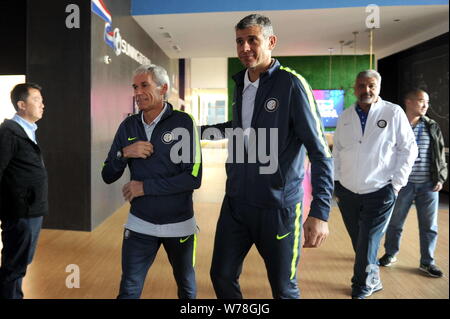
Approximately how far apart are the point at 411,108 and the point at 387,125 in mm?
827

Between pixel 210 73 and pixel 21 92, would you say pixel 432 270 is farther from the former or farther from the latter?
pixel 210 73

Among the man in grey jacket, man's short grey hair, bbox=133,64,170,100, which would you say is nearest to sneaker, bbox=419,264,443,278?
the man in grey jacket

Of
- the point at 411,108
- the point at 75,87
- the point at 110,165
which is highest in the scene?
the point at 75,87

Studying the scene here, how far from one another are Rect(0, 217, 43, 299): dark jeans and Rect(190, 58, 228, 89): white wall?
357 inches

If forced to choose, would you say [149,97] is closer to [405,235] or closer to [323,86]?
[405,235]

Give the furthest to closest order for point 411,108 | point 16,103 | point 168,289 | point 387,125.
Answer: point 411,108
point 168,289
point 387,125
point 16,103

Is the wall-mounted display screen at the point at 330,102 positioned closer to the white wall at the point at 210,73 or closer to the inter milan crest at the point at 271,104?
the white wall at the point at 210,73

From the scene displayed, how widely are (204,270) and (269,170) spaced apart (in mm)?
1792

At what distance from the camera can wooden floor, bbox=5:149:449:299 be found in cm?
252

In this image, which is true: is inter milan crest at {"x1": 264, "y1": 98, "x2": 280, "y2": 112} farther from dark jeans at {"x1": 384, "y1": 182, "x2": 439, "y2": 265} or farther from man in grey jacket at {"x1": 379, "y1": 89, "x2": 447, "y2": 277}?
dark jeans at {"x1": 384, "y1": 182, "x2": 439, "y2": 265}

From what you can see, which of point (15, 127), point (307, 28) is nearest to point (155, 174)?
point (15, 127)

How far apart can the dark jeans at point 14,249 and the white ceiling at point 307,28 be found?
3.18 m

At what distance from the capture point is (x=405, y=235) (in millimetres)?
3996
